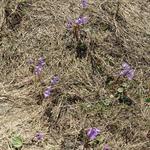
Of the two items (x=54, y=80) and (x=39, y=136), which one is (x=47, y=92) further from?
(x=39, y=136)

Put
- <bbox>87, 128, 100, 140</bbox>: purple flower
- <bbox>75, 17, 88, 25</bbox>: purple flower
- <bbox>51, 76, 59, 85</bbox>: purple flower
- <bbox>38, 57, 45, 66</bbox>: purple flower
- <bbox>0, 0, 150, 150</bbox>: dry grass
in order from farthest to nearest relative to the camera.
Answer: <bbox>75, 17, 88, 25</bbox>: purple flower, <bbox>38, 57, 45, 66</bbox>: purple flower, <bbox>51, 76, 59, 85</bbox>: purple flower, <bbox>0, 0, 150, 150</bbox>: dry grass, <bbox>87, 128, 100, 140</bbox>: purple flower

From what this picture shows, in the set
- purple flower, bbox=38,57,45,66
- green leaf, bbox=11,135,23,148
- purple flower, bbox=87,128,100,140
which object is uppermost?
purple flower, bbox=38,57,45,66

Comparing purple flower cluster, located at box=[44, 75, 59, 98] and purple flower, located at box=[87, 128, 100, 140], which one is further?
purple flower cluster, located at box=[44, 75, 59, 98]

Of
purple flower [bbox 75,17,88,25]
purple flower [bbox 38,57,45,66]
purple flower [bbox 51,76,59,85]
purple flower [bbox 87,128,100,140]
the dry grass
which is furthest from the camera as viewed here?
purple flower [bbox 75,17,88,25]

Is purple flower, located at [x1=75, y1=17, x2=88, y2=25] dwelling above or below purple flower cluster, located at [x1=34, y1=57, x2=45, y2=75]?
above

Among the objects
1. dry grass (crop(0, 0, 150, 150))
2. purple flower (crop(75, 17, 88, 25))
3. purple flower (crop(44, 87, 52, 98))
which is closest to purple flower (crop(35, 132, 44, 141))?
dry grass (crop(0, 0, 150, 150))

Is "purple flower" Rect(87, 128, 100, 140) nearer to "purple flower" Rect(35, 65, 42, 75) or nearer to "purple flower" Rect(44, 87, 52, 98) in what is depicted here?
"purple flower" Rect(44, 87, 52, 98)

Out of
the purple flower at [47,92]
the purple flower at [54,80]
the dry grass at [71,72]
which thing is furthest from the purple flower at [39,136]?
the purple flower at [54,80]

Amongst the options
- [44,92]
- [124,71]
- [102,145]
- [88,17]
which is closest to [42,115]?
[44,92]

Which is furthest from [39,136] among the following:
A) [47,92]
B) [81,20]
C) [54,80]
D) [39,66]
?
[81,20]
